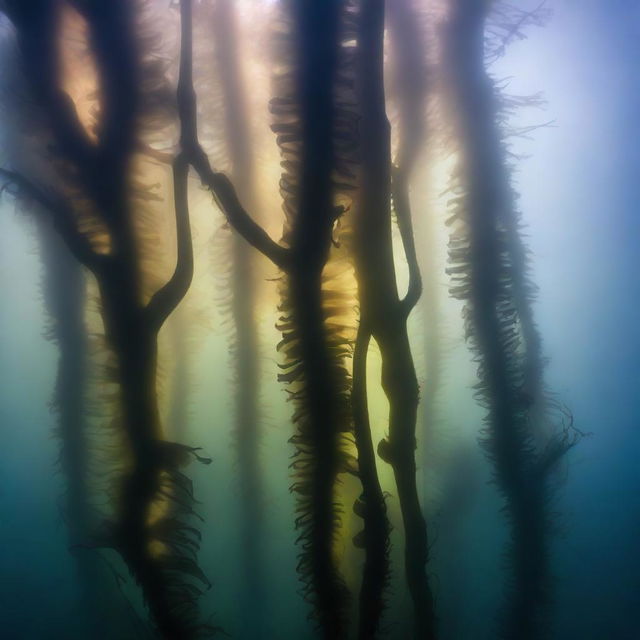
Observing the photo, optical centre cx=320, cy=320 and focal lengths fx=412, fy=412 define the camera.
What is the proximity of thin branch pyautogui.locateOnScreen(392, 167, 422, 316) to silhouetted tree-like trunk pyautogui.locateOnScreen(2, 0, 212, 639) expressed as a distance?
0.31 m

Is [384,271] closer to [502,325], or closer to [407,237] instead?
[407,237]

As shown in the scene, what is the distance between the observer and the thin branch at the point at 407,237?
0.61 metres

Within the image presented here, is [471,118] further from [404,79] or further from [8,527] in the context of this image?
[8,527]

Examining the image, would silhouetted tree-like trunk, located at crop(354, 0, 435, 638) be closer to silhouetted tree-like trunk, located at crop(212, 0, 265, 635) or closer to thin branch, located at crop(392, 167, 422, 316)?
thin branch, located at crop(392, 167, 422, 316)

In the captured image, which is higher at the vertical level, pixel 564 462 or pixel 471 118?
pixel 471 118

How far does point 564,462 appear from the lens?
75cm

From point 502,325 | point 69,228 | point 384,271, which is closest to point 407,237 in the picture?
point 384,271

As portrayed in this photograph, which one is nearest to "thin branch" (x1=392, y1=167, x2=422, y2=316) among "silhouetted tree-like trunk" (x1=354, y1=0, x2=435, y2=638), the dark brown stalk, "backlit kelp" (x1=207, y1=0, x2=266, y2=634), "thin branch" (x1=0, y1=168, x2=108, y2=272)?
"silhouetted tree-like trunk" (x1=354, y1=0, x2=435, y2=638)

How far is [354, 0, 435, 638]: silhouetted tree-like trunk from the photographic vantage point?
58 cm

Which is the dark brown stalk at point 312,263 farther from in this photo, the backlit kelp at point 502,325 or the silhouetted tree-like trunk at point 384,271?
the backlit kelp at point 502,325

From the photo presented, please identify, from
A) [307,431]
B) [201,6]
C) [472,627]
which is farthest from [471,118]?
[472,627]

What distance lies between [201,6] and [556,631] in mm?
1218

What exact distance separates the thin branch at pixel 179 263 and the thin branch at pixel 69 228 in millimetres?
97

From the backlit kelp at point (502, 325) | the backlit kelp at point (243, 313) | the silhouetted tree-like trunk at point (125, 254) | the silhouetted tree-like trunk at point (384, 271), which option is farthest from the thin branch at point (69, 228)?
the backlit kelp at point (502, 325)
